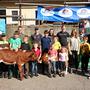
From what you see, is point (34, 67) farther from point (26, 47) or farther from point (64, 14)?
point (64, 14)

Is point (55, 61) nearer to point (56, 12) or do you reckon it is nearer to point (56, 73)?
point (56, 73)

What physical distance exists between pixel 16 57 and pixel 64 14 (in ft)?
14.1

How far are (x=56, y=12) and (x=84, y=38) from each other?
126 inches

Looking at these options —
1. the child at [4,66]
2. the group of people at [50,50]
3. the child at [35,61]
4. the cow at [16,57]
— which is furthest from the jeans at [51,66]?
the child at [4,66]

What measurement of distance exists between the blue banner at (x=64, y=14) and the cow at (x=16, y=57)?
12.7 feet

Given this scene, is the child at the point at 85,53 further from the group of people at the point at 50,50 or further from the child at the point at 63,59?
the child at the point at 63,59

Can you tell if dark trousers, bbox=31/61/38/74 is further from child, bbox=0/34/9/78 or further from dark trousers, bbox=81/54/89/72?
dark trousers, bbox=81/54/89/72

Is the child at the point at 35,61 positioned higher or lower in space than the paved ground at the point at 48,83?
higher

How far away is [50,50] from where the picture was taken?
42.2ft

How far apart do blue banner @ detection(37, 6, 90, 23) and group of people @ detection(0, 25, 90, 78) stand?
248 cm

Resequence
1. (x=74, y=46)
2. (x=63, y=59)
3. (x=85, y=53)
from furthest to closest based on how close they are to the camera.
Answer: (x=74, y=46)
(x=85, y=53)
(x=63, y=59)

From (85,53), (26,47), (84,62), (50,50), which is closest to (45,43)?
(50,50)

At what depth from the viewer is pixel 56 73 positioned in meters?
13.1

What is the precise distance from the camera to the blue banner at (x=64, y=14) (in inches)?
616
